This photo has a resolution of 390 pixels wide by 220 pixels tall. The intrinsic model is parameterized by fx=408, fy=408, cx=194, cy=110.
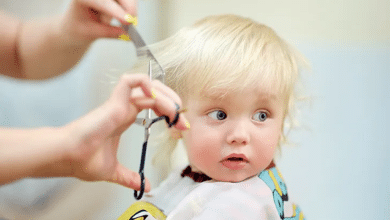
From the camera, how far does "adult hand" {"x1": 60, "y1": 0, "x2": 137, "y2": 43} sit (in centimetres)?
50

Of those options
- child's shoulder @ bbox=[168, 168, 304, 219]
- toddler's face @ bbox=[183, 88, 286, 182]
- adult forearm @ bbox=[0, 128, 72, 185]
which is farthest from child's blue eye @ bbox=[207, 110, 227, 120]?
adult forearm @ bbox=[0, 128, 72, 185]

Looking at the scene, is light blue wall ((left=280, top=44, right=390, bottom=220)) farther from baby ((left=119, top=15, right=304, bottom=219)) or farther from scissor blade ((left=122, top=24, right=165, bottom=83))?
scissor blade ((left=122, top=24, right=165, bottom=83))

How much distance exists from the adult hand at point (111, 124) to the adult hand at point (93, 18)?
11 centimetres

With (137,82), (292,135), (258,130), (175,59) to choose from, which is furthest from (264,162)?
(292,135)

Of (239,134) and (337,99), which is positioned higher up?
(239,134)

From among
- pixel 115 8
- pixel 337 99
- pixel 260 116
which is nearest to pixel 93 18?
pixel 115 8

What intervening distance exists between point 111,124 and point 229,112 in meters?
Result: 0.30

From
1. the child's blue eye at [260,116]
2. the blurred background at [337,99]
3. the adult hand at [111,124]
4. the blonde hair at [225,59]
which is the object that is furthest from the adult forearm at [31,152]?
the blurred background at [337,99]

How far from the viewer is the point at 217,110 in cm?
70

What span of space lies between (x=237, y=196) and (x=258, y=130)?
4.6 inches

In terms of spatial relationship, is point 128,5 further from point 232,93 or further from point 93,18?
point 232,93

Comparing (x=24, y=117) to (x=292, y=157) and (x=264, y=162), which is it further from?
(x=292, y=157)

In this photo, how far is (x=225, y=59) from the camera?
690mm

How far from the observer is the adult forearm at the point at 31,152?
38 centimetres
